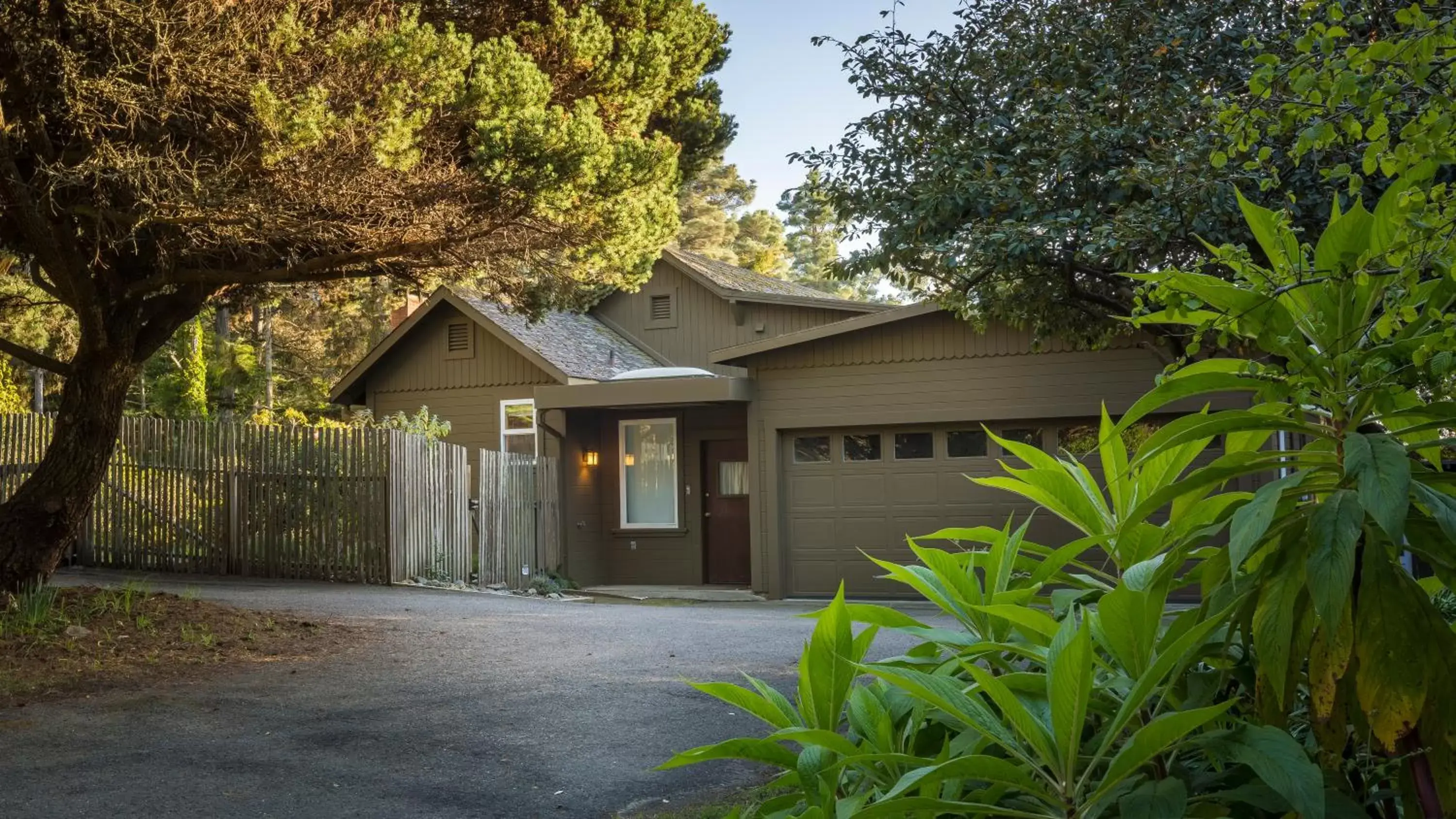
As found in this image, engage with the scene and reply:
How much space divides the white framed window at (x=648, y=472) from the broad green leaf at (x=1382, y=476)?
18.5 meters

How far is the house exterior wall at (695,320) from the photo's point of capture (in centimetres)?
2227

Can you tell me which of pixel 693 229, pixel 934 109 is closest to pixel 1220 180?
pixel 934 109

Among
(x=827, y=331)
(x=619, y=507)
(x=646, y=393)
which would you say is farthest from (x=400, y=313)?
(x=827, y=331)

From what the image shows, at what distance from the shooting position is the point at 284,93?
28.3ft

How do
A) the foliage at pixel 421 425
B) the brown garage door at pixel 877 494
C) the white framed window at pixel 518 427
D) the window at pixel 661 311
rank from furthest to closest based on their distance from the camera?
1. the window at pixel 661 311
2. the white framed window at pixel 518 427
3. the foliage at pixel 421 425
4. the brown garage door at pixel 877 494

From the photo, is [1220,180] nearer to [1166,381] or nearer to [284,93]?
[284,93]

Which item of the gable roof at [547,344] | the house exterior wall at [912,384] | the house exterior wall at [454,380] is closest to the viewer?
the house exterior wall at [912,384]

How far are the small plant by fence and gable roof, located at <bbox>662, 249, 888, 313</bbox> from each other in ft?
23.8

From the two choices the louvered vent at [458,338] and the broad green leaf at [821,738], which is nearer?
the broad green leaf at [821,738]

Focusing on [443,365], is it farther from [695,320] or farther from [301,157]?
[301,157]

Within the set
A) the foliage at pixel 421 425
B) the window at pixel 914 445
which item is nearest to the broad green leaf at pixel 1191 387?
the window at pixel 914 445

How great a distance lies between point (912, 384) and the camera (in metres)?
16.8

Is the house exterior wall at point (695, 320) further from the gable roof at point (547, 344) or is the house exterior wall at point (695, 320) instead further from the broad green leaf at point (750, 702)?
the broad green leaf at point (750, 702)

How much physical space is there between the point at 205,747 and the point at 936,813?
6016mm
